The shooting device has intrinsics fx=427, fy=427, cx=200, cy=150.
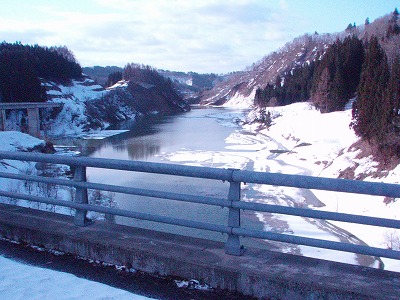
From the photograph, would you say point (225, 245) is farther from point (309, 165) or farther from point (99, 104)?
point (99, 104)

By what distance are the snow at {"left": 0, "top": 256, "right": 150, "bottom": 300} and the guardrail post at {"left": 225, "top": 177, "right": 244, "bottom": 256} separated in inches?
37.6

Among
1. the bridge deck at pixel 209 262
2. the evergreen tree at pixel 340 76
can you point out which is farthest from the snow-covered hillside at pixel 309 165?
the bridge deck at pixel 209 262

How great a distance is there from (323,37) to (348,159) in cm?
18311

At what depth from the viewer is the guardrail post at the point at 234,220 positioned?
3.88 metres

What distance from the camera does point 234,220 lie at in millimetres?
3928

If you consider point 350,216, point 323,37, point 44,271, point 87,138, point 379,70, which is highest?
point 323,37

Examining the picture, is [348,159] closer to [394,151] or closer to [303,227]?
[394,151]

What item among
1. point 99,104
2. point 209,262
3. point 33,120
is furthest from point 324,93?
point 99,104

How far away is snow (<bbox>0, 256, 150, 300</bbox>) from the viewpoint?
3631mm

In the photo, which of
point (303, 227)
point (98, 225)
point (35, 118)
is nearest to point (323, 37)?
point (35, 118)

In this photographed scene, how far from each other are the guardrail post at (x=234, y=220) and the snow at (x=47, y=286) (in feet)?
3.13

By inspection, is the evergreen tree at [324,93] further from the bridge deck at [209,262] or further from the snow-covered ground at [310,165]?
the bridge deck at [209,262]

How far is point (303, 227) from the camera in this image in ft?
57.0

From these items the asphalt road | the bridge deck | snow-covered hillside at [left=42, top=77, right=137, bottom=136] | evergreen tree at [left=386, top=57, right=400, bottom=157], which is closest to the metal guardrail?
the bridge deck
